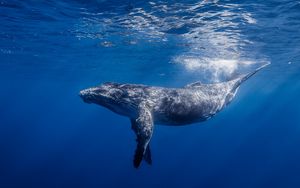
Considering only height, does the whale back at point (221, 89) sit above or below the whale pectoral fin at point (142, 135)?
below

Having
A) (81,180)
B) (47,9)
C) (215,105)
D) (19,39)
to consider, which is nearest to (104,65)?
(19,39)

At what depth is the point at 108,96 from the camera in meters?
9.21

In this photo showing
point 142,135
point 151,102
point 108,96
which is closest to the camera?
point 142,135

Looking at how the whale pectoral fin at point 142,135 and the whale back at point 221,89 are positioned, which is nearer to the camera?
the whale pectoral fin at point 142,135

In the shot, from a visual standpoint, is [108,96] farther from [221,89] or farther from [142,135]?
[221,89]

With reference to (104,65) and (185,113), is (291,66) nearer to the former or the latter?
(104,65)

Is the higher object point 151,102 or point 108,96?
point 108,96

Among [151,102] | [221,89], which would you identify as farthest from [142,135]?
[221,89]

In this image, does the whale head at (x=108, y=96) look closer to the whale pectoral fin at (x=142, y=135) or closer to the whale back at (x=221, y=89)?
the whale pectoral fin at (x=142, y=135)

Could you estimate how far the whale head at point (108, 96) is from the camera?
30.0 feet

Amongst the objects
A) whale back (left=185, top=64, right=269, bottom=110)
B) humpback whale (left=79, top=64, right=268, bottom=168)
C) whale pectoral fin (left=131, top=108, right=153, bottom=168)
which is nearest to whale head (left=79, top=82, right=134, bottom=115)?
humpback whale (left=79, top=64, right=268, bottom=168)

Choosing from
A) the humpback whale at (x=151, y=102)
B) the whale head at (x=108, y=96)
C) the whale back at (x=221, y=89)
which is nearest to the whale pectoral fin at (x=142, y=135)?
the humpback whale at (x=151, y=102)

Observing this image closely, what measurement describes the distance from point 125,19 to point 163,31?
351 centimetres

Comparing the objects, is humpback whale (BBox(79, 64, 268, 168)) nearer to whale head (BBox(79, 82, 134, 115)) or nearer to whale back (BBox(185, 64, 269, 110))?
whale head (BBox(79, 82, 134, 115))
